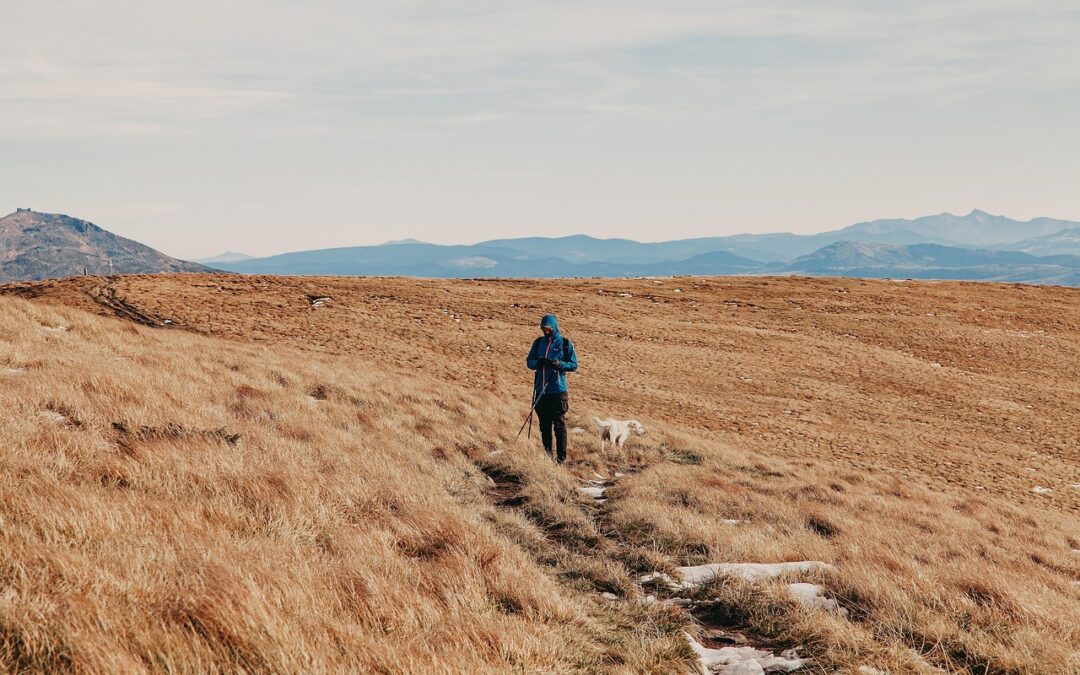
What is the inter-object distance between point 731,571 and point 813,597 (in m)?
0.86

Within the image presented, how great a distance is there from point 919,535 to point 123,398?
12176mm

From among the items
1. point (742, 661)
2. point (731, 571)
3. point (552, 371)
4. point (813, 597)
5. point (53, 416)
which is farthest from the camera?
point (552, 371)

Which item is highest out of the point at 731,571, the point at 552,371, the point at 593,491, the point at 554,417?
the point at 552,371

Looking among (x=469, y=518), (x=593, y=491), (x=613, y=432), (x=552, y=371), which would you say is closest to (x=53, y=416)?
(x=469, y=518)

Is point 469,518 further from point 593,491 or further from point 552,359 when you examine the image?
point 552,359

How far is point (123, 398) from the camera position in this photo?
32.8 ft

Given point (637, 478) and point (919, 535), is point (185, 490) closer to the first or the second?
point (637, 478)

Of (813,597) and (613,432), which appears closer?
(813,597)

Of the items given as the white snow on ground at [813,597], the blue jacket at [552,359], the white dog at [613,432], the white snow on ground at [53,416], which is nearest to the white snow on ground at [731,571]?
the white snow on ground at [813,597]

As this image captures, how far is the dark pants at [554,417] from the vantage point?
500 inches

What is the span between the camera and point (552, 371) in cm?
1256

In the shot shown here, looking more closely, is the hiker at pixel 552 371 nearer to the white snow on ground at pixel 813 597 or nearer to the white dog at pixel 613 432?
the white dog at pixel 613 432

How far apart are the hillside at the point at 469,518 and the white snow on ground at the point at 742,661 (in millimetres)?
134

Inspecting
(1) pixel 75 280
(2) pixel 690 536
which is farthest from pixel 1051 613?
(1) pixel 75 280
